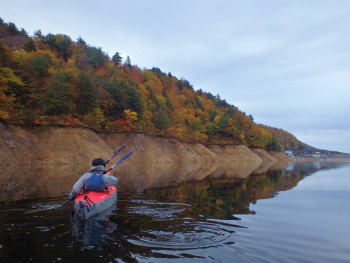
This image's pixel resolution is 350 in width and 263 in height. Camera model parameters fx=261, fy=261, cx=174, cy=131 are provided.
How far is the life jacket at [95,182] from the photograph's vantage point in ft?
34.4

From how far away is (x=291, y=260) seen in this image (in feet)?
20.1

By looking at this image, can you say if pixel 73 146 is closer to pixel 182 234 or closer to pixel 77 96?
pixel 77 96

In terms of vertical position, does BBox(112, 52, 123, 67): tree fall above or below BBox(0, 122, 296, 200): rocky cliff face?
above

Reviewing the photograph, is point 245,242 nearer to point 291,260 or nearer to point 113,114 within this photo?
point 291,260

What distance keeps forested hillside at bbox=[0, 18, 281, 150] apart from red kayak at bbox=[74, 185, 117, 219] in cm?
3004

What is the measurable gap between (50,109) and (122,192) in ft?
103

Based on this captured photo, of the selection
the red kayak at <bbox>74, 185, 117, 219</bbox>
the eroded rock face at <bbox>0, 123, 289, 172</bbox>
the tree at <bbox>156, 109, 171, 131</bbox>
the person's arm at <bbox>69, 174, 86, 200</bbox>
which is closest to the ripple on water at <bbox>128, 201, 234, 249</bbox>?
the red kayak at <bbox>74, 185, 117, 219</bbox>

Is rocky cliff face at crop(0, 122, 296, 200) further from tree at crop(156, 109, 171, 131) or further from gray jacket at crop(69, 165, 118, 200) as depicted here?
gray jacket at crop(69, 165, 118, 200)

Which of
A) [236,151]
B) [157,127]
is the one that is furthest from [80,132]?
[236,151]

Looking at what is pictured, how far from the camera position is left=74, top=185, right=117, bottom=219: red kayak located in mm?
8953

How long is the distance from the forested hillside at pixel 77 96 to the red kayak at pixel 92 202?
3004 centimetres

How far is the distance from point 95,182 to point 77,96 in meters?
40.2

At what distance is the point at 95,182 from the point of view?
1052 centimetres

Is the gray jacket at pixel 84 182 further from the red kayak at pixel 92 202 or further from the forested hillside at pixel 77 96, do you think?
the forested hillside at pixel 77 96
